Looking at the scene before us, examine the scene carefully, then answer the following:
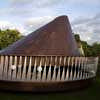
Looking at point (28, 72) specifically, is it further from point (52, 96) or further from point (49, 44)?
point (49, 44)

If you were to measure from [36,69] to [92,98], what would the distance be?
9.65ft

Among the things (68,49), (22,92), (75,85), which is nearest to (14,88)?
(22,92)

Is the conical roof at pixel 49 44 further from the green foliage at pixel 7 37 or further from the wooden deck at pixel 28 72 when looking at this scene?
the green foliage at pixel 7 37

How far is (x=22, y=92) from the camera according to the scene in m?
7.48

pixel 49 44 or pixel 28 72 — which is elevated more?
pixel 49 44

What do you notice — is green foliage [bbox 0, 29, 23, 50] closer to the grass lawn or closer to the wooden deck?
the wooden deck

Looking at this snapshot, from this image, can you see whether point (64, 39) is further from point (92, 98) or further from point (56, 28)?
point (92, 98)

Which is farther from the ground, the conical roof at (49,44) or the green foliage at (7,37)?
the green foliage at (7,37)

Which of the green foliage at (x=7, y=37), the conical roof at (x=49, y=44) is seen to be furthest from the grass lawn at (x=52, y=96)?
the green foliage at (x=7, y=37)

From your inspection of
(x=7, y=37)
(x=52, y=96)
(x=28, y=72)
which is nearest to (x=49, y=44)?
(x=28, y=72)

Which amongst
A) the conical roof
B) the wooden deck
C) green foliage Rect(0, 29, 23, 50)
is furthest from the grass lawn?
green foliage Rect(0, 29, 23, 50)

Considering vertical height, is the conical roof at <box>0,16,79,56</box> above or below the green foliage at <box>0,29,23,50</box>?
below

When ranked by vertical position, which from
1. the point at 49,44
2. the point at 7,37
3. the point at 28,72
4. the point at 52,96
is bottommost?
the point at 52,96

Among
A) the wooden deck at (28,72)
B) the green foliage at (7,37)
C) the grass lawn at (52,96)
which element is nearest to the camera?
Result: the grass lawn at (52,96)
